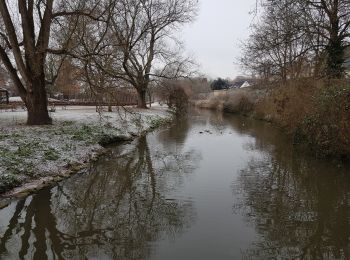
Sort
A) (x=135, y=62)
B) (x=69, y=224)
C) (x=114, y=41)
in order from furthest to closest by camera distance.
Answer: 1. (x=135, y=62)
2. (x=114, y=41)
3. (x=69, y=224)

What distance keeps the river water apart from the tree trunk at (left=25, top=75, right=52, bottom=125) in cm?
638

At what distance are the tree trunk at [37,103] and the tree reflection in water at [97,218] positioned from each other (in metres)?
7.99

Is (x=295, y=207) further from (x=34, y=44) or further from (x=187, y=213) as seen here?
(x=34, y=44)

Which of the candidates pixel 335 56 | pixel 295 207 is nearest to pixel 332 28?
pixel 335 56

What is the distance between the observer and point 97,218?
827 centimetres

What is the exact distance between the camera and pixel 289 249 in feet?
22.4

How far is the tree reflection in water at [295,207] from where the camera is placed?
6.88m

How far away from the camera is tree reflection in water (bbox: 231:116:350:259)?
22.6 ft

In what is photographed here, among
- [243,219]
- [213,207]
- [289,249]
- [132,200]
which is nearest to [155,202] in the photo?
[132,200]

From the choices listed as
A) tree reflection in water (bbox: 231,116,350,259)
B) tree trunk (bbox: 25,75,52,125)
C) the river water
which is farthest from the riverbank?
tree reflection in water (bbox: 231,116,350,259)

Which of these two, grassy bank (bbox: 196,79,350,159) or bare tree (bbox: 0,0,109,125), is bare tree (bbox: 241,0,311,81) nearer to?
grassy bank (bbox: 196,79,350,159)

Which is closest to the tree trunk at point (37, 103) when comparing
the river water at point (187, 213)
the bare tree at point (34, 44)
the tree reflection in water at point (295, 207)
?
the bare tree at point (34, 44)

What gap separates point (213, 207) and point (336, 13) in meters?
15.6

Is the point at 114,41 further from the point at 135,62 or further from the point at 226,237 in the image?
the point at 226,237
